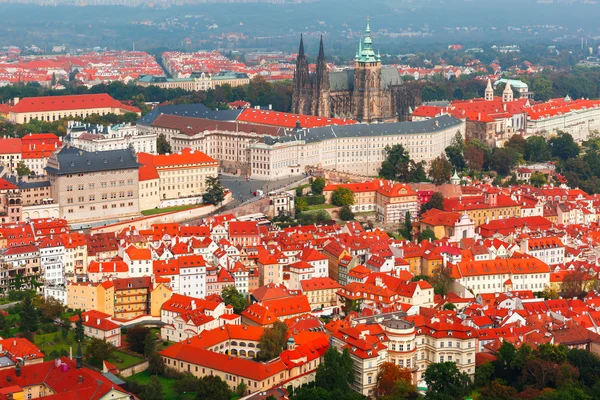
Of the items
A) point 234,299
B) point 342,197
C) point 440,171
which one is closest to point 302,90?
point 440,171

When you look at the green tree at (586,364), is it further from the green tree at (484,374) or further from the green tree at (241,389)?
the green tree at (241,389)

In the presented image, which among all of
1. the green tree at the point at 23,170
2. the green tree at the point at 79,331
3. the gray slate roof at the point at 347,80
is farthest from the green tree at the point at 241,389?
the gray slate roof at the point at 347,80

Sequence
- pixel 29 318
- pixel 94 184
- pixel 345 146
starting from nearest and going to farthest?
pixel 29 318 < pixel 94 184 < pixel 345 146

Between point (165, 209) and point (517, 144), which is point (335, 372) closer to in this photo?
point (165, 209)

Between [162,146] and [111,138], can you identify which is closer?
[111,138]

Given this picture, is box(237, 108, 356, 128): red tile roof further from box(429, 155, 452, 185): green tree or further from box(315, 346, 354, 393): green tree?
box(315, 346, 354, 393): green tree

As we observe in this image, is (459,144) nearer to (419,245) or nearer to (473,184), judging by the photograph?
(473,184)
